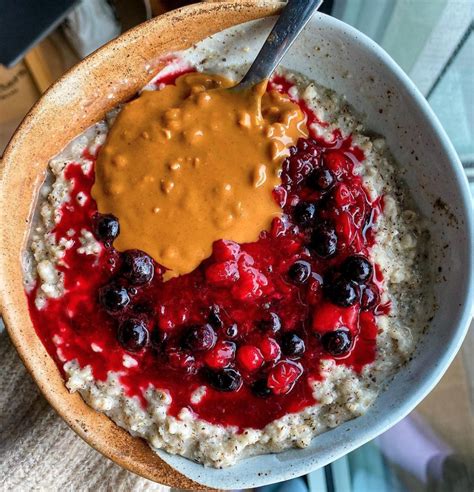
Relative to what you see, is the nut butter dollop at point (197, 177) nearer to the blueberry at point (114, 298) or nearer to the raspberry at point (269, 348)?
the blueberry at point (114, 298)

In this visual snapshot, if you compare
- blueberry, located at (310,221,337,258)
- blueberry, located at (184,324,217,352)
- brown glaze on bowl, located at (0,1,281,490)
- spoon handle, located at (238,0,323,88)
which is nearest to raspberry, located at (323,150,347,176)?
blueberry, located at (310,221,337,258)

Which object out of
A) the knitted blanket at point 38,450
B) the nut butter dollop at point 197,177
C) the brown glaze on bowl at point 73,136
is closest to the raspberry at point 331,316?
the nut butter dollop at point 197,177

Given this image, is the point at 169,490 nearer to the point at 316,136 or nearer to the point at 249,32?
the point at 316,136

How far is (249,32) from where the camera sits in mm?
1555

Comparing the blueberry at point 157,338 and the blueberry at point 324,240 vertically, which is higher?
the blueberry at point 324,240

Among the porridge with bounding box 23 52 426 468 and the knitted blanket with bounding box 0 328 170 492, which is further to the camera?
the knitted blanket with bounding box 0 328 170 492

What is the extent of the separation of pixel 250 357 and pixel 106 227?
1.39ft

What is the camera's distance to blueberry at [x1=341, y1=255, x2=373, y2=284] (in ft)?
4.79

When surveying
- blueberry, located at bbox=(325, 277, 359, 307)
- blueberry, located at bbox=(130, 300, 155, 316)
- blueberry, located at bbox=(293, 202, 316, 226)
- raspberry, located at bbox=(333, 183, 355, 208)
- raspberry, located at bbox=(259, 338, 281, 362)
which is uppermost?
raspberry, located at bbox=(333, 183, 355, 208)

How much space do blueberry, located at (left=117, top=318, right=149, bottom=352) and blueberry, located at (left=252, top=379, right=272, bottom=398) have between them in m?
0.26

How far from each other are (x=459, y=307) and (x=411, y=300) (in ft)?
0.38

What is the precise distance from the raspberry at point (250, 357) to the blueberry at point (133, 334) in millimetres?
212

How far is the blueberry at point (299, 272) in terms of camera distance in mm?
1459

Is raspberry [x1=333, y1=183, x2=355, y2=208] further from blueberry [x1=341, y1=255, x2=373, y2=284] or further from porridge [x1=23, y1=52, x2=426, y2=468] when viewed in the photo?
blueberry [x1=341, y1=255, x2=373, y2=284]
